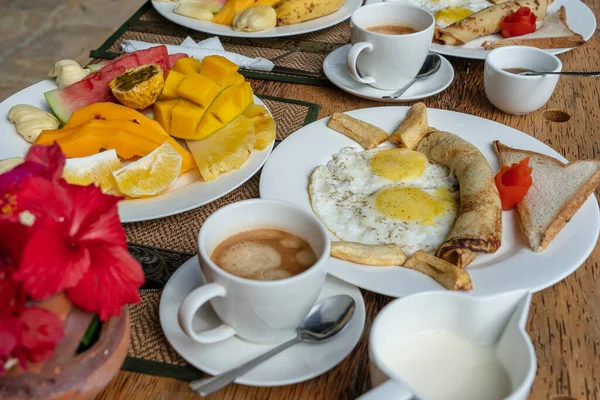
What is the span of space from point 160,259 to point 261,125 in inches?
18.0

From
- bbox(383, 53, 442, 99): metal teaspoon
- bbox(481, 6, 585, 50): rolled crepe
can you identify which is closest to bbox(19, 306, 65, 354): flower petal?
bbox(383, 53, 442, 99): metal teaspoon

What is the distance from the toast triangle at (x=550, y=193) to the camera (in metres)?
1.17

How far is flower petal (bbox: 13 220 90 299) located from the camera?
671mm

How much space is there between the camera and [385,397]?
2.34 feet

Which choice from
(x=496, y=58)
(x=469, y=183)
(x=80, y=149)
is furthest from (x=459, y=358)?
(x=496, y=58)

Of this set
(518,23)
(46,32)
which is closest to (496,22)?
(518,23)

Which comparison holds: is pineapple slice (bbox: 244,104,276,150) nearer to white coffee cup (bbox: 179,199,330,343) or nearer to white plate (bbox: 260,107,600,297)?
white plate (bbox: 260,107,600,297)

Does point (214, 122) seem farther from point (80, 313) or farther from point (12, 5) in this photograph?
point (12, 5)

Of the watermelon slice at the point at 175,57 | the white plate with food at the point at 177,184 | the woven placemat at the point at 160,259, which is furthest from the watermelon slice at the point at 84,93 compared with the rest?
the woven placemat at the point at 160,259

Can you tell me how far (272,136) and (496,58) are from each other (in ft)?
2.28

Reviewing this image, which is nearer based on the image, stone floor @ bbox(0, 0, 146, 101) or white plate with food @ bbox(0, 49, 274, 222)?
white plate with food @ bbox(0, 49, 274, 222)

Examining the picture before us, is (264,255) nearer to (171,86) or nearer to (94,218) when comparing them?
(94,218)

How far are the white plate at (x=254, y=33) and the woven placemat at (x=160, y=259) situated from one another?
0.48 metres

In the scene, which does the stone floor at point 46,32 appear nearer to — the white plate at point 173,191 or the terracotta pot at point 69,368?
the white plate at point 173,191
